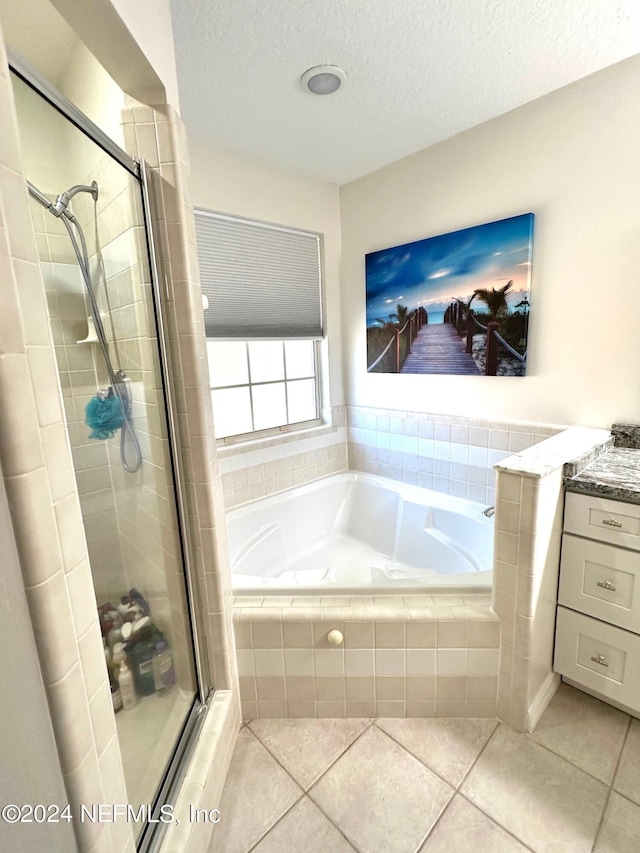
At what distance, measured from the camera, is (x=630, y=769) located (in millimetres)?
1264

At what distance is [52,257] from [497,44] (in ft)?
5.62

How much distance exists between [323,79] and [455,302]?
3.78ft

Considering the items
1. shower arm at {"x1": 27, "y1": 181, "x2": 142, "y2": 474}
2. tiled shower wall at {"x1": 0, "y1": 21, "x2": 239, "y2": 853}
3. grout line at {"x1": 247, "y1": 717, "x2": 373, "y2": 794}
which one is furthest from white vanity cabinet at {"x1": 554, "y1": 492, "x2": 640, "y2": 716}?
shower arm at {"x1": 27, "y1": 181, "x2": 142, "y2": 474}

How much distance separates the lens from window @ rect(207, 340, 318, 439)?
235 centimetres

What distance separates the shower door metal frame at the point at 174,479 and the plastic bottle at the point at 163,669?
0.08 m

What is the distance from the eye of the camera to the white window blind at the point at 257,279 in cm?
212

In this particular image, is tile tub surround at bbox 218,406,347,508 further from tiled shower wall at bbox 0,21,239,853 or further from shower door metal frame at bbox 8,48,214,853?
tiled shower wall at bbox 0,21,239,853

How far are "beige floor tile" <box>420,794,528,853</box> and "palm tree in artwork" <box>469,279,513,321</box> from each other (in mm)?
1950

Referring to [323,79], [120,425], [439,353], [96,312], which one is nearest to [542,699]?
[439,353]

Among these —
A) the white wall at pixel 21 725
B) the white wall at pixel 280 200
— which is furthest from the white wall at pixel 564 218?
the white wall at pixel 21 725

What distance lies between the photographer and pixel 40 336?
1.92 ft

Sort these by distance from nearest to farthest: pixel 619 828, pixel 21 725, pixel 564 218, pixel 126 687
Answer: pixel 21 725, pixel 619 828, pixel 126 687, pixel 564 218

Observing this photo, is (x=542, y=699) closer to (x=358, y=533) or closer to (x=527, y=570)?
(x=527, y=570)

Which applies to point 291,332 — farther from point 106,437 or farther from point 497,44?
point 497,44
